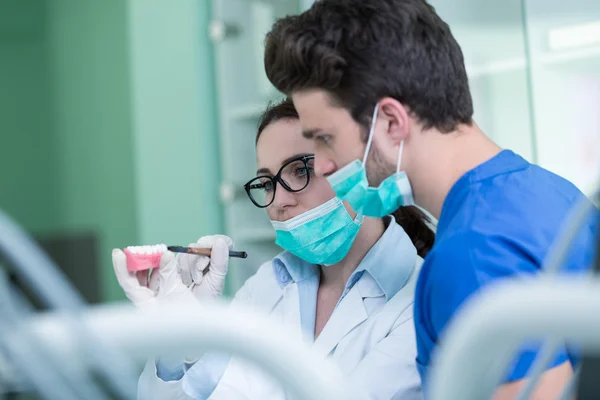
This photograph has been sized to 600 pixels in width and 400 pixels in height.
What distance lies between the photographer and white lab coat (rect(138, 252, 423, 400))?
122cm

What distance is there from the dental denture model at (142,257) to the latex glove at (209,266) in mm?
112

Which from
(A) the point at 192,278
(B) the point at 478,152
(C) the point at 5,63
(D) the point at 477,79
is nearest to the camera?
(B) the point at 478,152

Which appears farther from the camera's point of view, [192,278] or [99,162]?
A: [99,162]

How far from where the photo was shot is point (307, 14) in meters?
1.12

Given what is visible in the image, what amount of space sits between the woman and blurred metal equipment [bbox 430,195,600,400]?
0.78 m

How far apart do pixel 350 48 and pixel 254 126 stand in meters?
1.81

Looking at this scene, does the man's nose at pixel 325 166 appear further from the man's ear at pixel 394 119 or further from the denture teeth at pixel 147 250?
the denture teeth at pixel 147 250

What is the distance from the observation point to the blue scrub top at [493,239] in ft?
2.89

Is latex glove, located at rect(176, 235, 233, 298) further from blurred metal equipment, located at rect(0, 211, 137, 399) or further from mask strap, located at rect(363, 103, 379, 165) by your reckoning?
blurred metal equipment, located at rect(0, 211, 137, 399)

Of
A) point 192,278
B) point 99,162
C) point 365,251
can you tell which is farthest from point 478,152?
point 99,162

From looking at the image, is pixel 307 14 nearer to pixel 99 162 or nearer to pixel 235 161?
pixel 235 161

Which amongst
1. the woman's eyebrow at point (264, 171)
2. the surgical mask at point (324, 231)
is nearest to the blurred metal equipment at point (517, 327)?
the surgical mask at point (324, 231)

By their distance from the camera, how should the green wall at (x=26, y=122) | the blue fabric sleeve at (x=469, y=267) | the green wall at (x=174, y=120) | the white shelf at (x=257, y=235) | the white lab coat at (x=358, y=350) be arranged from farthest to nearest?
the green wall at (x=26, y=122), the green wall at (x=174, y=120), the white shelf at (x=257, y=235), the white lab coat at (x=358, y=350), the blue fabric sleeve at (x=469, y=267)

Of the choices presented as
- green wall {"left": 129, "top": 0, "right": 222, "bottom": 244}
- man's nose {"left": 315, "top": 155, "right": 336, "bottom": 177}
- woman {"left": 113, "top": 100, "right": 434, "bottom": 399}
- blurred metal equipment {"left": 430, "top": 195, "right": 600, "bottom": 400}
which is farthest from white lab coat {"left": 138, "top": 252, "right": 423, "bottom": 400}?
green wall {"left": 129, "top": 0, "right": 222, "bottom": 244}
